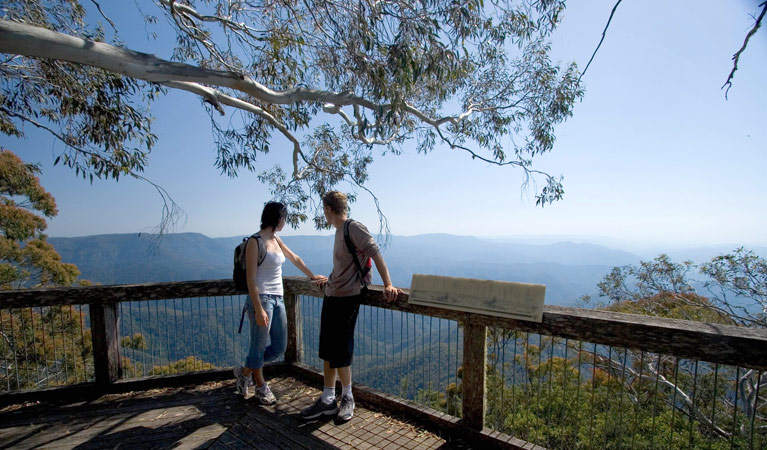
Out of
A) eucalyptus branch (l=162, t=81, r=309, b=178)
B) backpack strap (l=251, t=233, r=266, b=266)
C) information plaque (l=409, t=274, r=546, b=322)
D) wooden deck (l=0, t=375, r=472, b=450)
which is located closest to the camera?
information plaque (l=409, t=274, r=546, b=322)

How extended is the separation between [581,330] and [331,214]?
167 cm

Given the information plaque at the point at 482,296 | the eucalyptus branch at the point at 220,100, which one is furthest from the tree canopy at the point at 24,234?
the information plaque at the point at 482,296

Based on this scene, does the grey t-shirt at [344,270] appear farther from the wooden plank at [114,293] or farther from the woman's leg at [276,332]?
the wooden plank at [114,293]

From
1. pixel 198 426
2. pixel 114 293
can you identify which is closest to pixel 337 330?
pixel 198 426

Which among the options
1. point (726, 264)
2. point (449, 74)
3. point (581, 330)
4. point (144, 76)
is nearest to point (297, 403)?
point (581, 330)

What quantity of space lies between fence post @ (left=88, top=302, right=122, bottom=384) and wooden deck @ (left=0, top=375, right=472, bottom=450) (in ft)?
0.63

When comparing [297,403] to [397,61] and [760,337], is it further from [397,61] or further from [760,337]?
[397,61]

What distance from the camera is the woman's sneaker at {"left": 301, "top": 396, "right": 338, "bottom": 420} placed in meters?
2.80

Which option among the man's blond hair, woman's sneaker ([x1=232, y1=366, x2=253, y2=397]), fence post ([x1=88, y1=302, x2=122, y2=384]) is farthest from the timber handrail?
woman's sneaker ([x1=232, y1=366, x2=253, y2=397])

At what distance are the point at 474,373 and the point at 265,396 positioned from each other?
1.63m

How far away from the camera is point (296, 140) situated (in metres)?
6.53

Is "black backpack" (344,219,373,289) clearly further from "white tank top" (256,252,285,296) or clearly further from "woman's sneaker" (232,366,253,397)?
"woman's sneaker" (232,366,253,397)

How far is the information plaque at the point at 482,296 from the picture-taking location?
2211 mm

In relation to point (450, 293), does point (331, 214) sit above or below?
above
